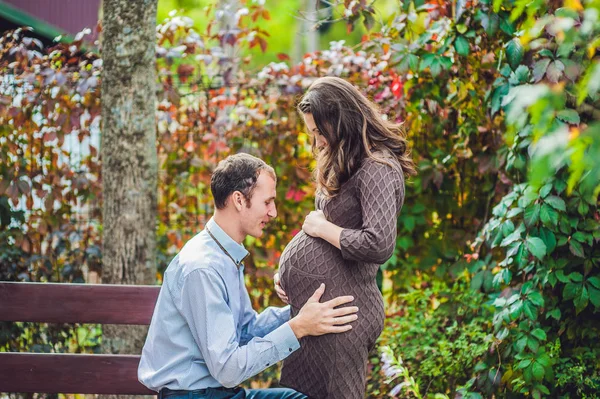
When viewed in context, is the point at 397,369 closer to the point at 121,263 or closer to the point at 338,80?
the point at 338,80

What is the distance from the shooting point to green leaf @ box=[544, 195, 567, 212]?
10.8ft

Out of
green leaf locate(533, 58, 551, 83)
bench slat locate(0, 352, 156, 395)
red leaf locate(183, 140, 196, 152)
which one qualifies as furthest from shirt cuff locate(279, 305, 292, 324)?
red leaf locate(183, 140, 196, 152)

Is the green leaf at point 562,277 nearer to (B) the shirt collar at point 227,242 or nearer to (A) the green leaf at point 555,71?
(A) the green leaf at point 555,71

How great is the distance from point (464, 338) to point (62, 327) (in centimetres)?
274

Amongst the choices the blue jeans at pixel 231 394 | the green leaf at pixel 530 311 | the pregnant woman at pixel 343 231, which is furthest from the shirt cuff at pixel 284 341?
the green leaf at pixel 530 311

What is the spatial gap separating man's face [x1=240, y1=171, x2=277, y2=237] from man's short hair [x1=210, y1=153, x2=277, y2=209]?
0.02m

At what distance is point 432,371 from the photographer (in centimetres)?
409

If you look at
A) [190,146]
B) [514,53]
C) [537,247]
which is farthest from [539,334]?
[190,146]

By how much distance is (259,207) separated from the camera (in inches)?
101

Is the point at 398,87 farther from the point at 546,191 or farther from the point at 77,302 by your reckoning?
the point at 77,302

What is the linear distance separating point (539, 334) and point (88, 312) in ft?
6.80

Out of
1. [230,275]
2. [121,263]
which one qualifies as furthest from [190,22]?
[230,275]

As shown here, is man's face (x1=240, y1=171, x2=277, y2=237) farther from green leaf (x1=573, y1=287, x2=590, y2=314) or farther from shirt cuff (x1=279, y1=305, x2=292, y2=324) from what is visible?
green leaf (x1=573, y1=287, x2=590, y2=314)

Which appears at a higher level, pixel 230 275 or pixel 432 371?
pixel 230 275
